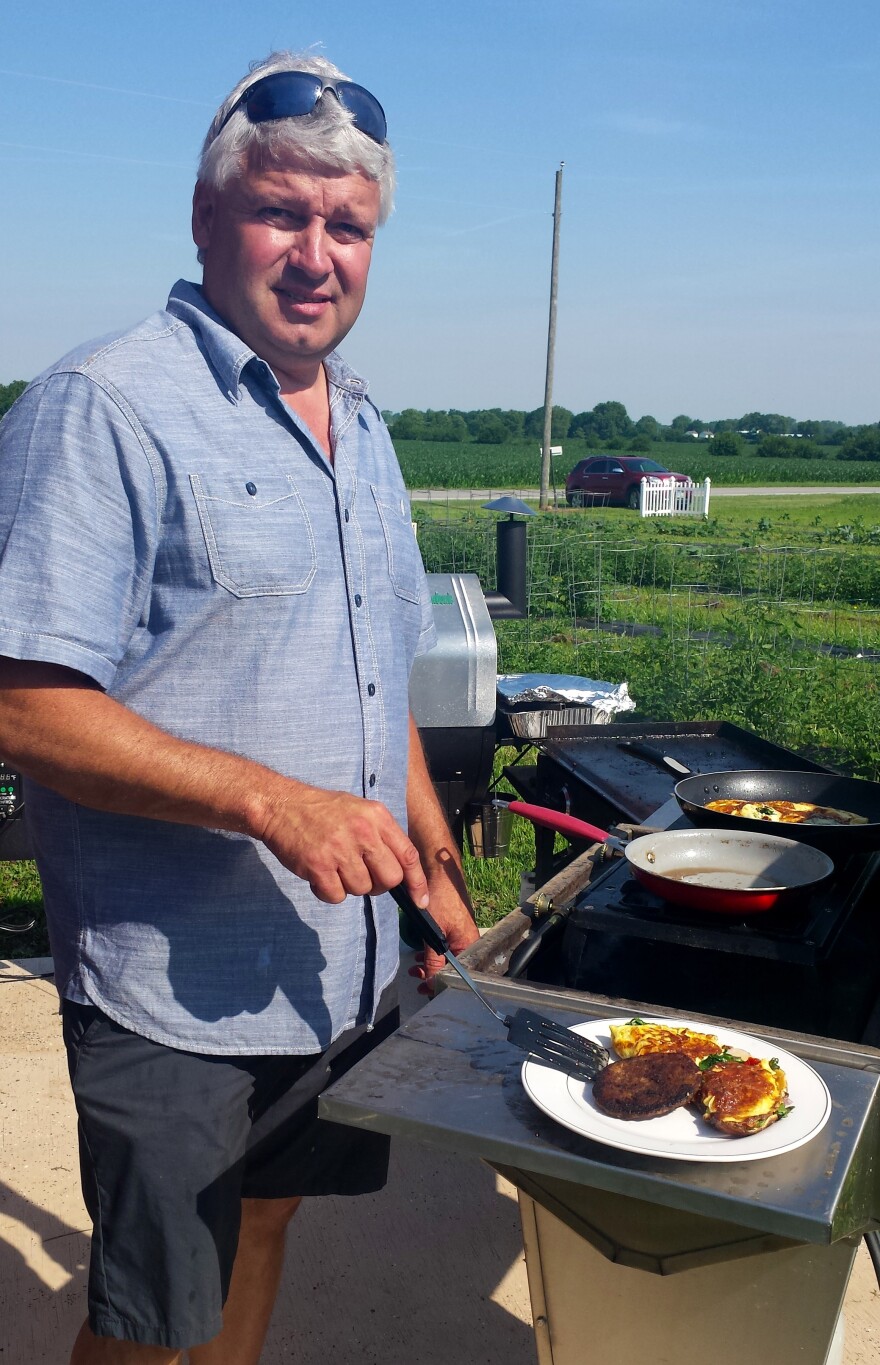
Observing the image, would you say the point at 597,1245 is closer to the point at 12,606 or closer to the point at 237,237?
the point at 12,606

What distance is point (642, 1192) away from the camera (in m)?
1.15

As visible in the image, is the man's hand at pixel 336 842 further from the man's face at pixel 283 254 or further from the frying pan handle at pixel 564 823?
the man's face at pixel 283 254

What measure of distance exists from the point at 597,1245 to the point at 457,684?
8.64ft

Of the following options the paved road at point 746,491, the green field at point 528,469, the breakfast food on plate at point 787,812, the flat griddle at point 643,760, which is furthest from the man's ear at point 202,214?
the green field at point 528,469

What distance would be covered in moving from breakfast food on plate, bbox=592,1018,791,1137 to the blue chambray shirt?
612mm

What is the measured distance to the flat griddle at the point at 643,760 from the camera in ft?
9.61

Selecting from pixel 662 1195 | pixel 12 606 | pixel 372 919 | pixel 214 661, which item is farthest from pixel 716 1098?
pixel 12 606

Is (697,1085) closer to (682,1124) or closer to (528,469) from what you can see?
(682,1124)

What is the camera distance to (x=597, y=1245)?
143cm

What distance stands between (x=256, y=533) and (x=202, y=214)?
564 mm

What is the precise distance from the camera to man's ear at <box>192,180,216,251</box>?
5.99ft

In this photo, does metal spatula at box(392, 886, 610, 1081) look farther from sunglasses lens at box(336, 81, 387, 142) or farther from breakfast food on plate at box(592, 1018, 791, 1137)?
sunglasses lens at box(336, 81, 387, 142)

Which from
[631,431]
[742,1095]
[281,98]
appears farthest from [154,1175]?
[631,431]

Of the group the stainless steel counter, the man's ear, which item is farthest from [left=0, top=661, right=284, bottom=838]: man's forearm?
the man's ear
